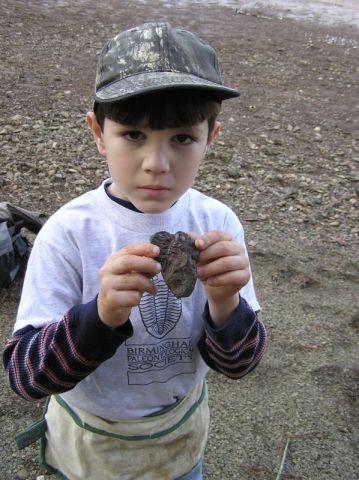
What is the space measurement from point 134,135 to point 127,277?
427 millimetres

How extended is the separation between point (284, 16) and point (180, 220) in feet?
36.4

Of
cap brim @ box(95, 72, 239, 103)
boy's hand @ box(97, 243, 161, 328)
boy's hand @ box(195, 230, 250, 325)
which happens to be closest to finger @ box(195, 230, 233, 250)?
boy's hand @ box(195, 230, 250, 325)

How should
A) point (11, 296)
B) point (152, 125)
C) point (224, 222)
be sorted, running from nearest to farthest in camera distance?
point (152, 125), point (224, 222), point (11, 296)

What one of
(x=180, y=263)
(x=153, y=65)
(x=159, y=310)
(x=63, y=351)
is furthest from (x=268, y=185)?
(x=63, y=351)

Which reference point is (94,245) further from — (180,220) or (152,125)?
(152,125)

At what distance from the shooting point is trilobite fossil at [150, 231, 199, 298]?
1638 mm

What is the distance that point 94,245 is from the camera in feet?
6.08

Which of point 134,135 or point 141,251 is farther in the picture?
point 134,135

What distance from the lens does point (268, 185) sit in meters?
5.48

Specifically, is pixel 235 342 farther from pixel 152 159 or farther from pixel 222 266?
pixel 152 159

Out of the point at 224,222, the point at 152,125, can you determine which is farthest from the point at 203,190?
the point at 152,125

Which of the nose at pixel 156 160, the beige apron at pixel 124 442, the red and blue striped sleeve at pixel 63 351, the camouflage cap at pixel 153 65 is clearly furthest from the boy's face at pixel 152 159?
the beige apron at pixel 124 442

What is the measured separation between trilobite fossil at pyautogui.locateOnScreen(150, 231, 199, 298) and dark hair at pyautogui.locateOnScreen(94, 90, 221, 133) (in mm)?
323

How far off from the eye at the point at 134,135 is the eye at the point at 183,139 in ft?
0.33
